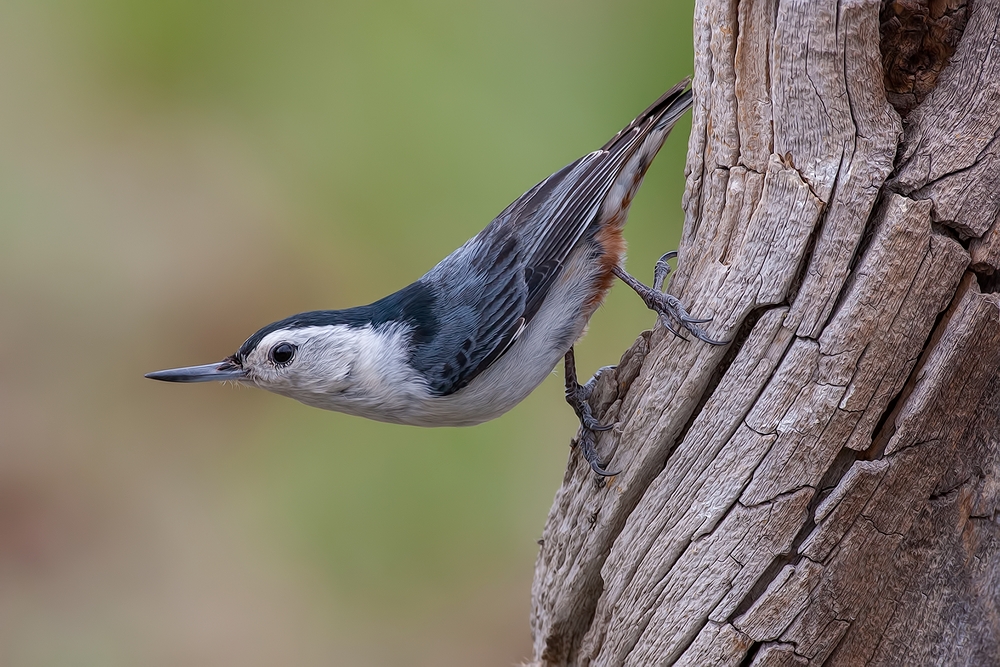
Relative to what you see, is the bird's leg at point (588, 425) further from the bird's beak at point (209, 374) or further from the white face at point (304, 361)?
the bird's beak at point (209, 374)

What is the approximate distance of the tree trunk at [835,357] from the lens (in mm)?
1859

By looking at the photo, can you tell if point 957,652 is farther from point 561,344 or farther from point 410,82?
point 410,82

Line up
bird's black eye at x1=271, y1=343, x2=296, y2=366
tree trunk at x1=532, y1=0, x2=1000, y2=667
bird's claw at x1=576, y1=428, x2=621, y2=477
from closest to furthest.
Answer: tree trunk at x1=532, y1=0, x2=1000, y2=667
bird's claw at x1=576, y1=428, x2=621, y2=477
bird's black eye at x1=271, y1=343, x2=296, y2=366

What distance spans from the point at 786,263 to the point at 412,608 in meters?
2.95

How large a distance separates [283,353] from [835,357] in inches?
60.5

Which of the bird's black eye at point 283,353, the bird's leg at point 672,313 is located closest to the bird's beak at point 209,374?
the bird's black eye at point 283,353

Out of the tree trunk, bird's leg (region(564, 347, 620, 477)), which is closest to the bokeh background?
bird's leg (region(564, 347, 620, 477))

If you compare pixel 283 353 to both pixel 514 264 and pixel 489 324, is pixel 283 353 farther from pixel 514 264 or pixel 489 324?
pixel 514 264

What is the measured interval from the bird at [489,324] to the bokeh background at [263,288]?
1.58m

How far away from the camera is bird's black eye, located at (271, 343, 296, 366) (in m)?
2.46

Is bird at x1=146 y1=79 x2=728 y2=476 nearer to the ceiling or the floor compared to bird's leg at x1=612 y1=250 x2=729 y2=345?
nearer to the ceiling

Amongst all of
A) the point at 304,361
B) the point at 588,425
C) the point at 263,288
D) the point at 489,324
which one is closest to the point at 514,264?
the point at 489,324

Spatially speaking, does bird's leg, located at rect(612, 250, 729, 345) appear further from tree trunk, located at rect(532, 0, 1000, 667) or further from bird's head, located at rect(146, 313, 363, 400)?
bird's head, located at rect(146, 313, 363, 400)

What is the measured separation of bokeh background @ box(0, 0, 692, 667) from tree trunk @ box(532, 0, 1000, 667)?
214 cm
